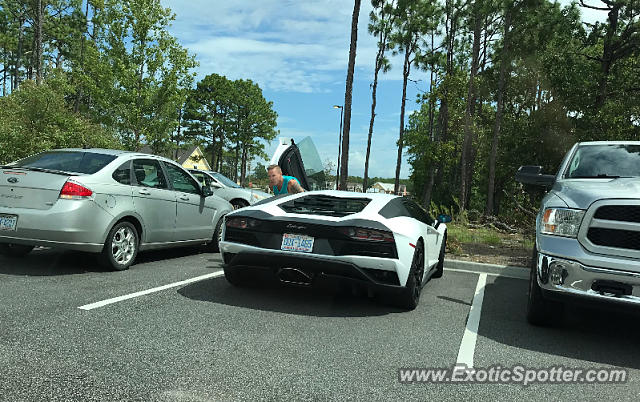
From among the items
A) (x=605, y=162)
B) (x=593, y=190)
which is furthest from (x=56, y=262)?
(x=605, y=162)

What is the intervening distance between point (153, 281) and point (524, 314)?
417 cm

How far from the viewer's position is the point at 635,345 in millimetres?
4418

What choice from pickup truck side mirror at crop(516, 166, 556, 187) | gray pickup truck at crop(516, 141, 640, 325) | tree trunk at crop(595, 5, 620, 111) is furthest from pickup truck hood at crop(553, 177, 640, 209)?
tree trunk at crop(595, 5, 620, 111)

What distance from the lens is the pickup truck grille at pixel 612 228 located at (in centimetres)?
407

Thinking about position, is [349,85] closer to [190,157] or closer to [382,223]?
[382,223]

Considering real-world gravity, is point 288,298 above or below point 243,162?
below

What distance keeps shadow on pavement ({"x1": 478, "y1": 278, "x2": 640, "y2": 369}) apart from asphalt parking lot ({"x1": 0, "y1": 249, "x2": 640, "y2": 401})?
2 centimetres

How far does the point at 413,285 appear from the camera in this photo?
201 inches

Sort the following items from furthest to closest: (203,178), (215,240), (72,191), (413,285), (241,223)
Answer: (203,178), (215,240), (72,191), (241,223), (413,285)

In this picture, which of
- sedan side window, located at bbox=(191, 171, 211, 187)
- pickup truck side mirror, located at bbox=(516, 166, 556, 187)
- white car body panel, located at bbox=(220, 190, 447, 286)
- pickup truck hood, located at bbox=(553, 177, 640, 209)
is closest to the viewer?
pickup truck hood, located at bbox=(553, 177, 640, 209)

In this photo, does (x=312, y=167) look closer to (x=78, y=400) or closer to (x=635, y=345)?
(x=635, y=345)

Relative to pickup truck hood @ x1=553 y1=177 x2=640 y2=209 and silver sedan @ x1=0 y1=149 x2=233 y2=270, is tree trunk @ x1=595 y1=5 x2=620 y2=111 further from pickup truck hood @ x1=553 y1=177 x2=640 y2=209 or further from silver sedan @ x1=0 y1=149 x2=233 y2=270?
silver sedan @ x1=0 y1=149 x2=233 y2=270

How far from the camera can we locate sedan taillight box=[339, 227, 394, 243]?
483 centimetres

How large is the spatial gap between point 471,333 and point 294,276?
1.73 metres
